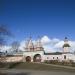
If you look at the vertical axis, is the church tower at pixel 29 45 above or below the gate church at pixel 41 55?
above

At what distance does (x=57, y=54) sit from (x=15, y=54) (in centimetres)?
1436

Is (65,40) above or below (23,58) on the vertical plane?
above

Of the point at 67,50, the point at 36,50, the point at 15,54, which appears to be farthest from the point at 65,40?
the point at 15,54

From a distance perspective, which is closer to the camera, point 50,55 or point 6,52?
point 50,55

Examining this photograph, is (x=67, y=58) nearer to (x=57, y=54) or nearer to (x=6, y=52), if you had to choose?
(x=57, y=54)

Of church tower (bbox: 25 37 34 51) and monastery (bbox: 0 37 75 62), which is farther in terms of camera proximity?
church tower (bbox: 25 37 34 51)

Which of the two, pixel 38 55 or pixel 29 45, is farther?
pixel 29 45

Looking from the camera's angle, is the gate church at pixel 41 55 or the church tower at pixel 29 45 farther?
the church tower at pixel 29 45

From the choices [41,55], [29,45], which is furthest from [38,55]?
[29,45]

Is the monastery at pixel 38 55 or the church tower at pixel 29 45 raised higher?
the church tower at pixel 29 45

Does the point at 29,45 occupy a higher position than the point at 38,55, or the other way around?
the point at 29,45

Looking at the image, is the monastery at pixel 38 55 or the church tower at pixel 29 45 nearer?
the monastery at pixel 38 55

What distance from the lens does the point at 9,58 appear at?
8425 cm

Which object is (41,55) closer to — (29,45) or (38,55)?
(38,55)
